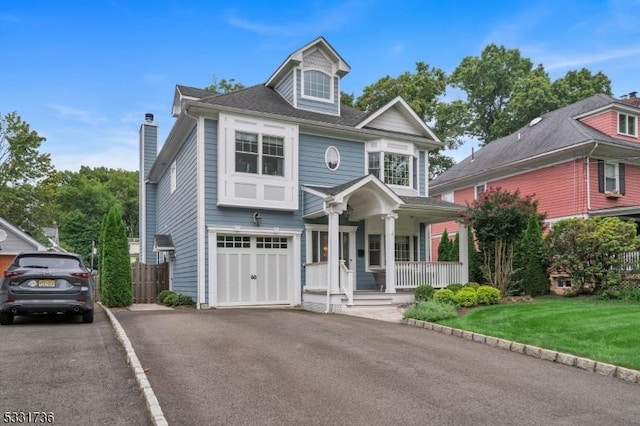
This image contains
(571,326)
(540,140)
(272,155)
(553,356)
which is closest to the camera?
(553,356)

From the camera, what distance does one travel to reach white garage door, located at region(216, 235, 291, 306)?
15.7 metres

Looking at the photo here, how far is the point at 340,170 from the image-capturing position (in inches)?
703

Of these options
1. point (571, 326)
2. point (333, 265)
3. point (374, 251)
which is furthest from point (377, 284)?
point (571, 326)

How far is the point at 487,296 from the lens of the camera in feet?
45.5

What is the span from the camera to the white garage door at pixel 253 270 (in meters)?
15.7

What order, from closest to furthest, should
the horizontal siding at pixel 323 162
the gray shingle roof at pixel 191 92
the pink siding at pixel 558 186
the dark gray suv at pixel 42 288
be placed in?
1. the dark gray suv at pixel 42 288
2. the horizontal siding at pixel 323 162
3. the gray shingle roof at pixel 191 92
4. the pink siding at pixel 558 186

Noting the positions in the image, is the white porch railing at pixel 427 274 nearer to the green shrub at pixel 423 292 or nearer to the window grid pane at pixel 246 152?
the green shrub at pixel 423 292

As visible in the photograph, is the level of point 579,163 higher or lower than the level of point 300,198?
higher

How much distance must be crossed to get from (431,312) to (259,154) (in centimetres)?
762

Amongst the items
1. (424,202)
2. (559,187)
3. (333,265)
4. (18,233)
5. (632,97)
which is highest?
(632,97)

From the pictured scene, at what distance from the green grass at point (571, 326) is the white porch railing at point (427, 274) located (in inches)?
147

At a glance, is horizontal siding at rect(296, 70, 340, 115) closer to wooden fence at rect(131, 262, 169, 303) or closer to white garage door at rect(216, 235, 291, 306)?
white garage door at rect(216, 235, 291, 306)

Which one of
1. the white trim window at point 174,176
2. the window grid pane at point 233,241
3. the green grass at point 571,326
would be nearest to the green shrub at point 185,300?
the window grid pane at point 233,241

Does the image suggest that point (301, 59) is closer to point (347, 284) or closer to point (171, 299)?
point (347, 284)
